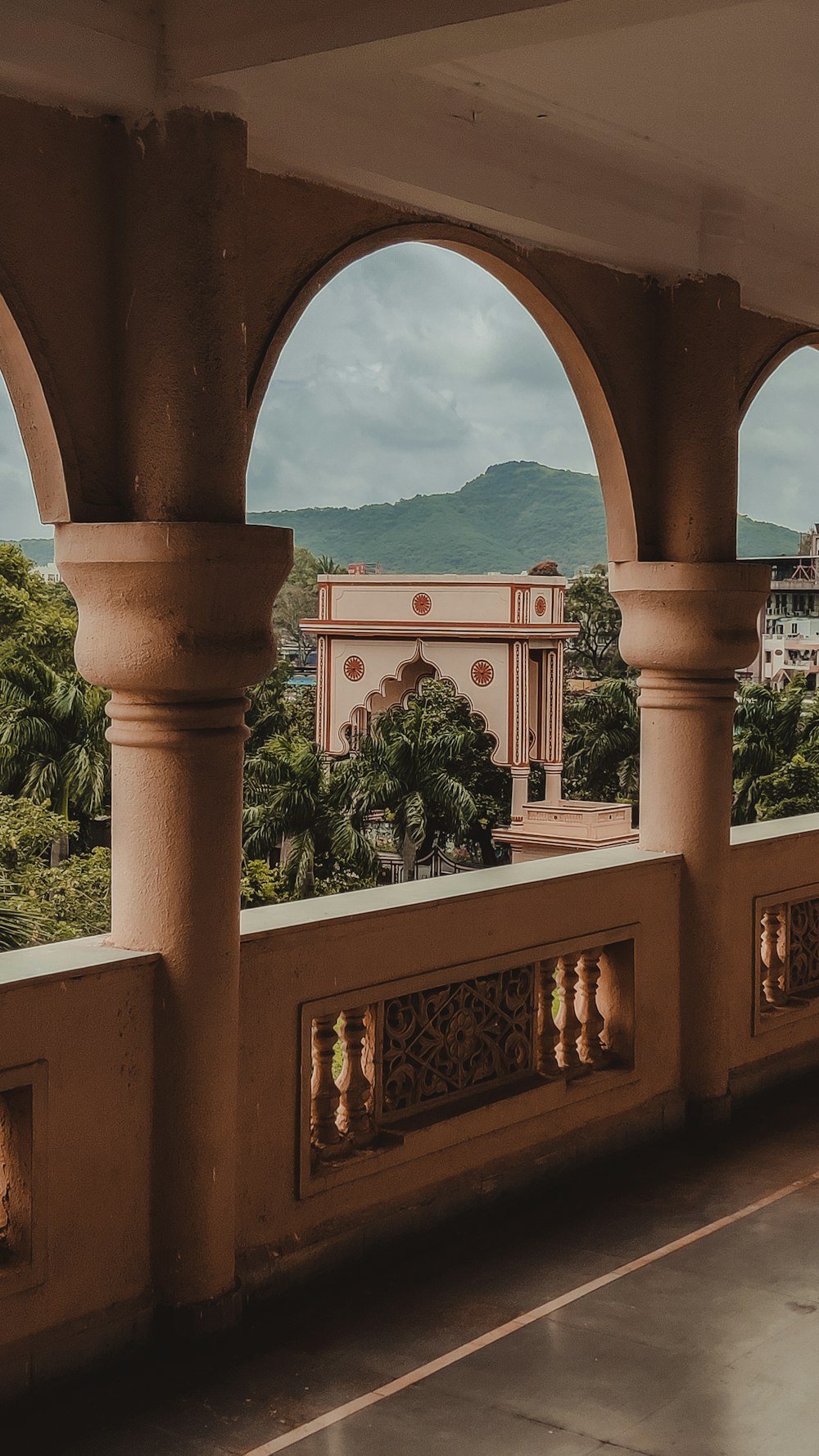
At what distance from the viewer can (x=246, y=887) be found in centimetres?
2305

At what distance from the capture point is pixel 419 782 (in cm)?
3086

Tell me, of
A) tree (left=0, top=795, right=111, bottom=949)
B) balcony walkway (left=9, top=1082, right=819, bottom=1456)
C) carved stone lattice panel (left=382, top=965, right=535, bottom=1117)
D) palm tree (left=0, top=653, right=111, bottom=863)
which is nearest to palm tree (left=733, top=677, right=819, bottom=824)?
palm tree (left=0, top=653, right=111, bottom=863)

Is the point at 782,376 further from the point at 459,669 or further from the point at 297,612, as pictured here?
the point at 459,669

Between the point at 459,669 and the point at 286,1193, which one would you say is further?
the point at 459,669

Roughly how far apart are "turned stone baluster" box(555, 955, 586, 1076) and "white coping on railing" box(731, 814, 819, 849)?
103 cm

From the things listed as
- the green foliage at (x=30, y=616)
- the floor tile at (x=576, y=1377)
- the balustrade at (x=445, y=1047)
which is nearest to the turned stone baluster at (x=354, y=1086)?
the balustrade at (x=445, y=1047)

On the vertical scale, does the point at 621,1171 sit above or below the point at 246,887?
above

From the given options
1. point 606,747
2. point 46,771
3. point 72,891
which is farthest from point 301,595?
point 72,891

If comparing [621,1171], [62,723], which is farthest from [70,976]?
[62,723]

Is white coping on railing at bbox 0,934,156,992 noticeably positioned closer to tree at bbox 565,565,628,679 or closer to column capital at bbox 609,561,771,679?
column capital at bbox 609,561,771,679

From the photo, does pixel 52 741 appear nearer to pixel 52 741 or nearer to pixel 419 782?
pixel 52 741

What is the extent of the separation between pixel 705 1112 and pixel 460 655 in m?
30.5

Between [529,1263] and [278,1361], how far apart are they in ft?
2.95

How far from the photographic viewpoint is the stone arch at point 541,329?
3984 millimetres
